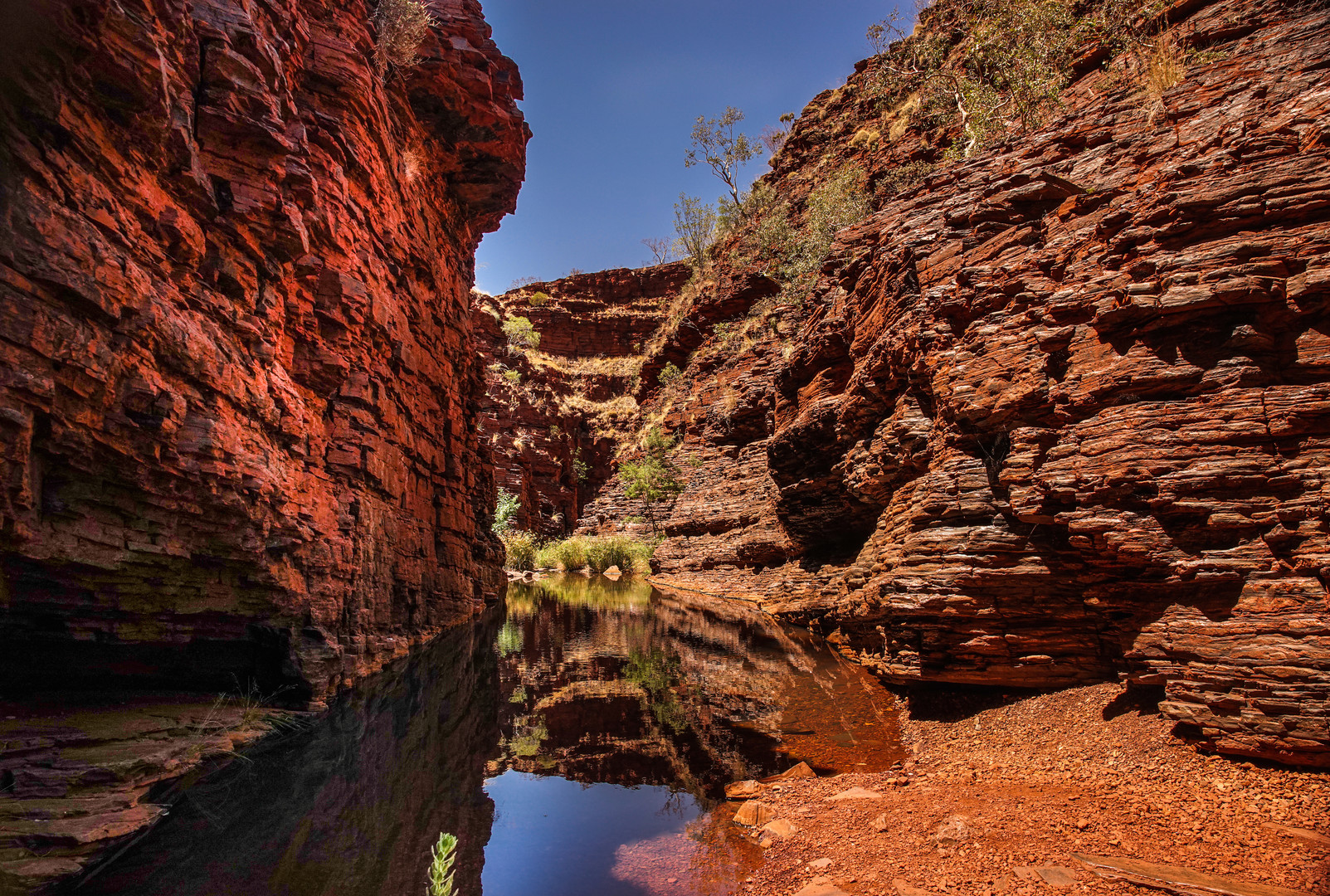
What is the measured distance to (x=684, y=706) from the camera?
848cm

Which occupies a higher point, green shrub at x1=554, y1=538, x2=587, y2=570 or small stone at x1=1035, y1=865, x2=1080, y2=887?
green shrub at x1=554, y1=538, x2=587, y2=570

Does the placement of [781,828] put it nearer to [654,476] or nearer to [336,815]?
[336,815]

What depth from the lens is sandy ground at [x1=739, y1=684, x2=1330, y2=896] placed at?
3291 mm

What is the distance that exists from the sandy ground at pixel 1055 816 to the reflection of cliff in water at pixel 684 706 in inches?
41.6

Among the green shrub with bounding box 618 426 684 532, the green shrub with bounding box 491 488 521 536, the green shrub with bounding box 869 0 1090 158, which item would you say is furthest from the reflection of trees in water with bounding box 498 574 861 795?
the green shrub with bounding box 491 488 521 536

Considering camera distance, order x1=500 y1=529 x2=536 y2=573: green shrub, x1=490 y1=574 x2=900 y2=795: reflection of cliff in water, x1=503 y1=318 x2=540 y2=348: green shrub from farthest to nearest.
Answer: x1=503 y1=318 x2=540 y2=348: green shrub, x1=500 y1=529 x2=536 y2=573: green shrub, x1=490 y1=574 x2=900 y2=795: reflection of cliff in water

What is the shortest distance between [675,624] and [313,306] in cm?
1161

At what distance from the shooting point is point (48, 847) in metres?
3.78

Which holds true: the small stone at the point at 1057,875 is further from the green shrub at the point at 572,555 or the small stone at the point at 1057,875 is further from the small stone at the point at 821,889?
the green shrub at the point at 572,555

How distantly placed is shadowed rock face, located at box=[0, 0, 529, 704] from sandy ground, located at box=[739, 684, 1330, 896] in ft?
21.8

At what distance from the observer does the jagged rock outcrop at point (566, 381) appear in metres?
46.4

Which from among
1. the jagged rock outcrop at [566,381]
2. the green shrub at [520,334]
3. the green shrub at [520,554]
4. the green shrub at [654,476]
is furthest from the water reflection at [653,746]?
the green shrub at [520,334]

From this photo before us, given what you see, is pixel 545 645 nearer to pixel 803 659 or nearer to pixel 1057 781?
pixel 803 659

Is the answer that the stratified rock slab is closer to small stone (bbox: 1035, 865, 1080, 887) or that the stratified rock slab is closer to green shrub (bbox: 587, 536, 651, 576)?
small stone (bbox: 1035, 865, 1080, 887)
